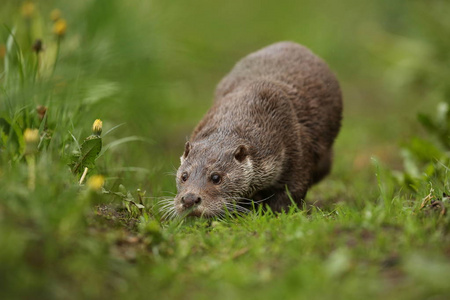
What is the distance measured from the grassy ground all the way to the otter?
0.29 m

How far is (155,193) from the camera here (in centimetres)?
474

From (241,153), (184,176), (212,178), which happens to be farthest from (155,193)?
(241,153)

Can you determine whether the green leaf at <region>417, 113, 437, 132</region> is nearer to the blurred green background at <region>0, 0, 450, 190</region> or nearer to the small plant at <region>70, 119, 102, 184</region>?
the blurred green background at <region>0, 0, 450, 190</region>

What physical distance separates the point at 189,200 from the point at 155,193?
2.00ft

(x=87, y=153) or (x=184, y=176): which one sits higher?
(x=87, y=153)

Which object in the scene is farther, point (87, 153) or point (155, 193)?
point (155, 193)

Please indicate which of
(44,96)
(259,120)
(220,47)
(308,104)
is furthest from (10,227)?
(220,47)

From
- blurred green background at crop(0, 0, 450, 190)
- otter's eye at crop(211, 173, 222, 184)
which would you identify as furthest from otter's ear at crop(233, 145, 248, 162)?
blurred green background at crop(0, 0, 450, 190)

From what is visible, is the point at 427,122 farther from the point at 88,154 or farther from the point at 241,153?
the point at 88,154

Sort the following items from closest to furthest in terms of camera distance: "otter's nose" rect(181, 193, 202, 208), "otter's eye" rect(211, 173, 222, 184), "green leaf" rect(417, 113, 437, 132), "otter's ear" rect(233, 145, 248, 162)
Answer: "otter's nose" rect(181, 193, 202, 208)
"otter's eye" rect(211, 173, 222, 184)
"otter's ear" rect(233, 145, 248, 162)
"green leaf" rect(417, 113, 437, 132)

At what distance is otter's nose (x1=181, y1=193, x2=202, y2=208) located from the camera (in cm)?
420

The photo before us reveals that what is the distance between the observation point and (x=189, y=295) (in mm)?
2840

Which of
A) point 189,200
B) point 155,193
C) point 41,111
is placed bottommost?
point 155,193

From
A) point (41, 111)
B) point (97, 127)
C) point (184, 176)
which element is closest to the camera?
point (97, 127)
